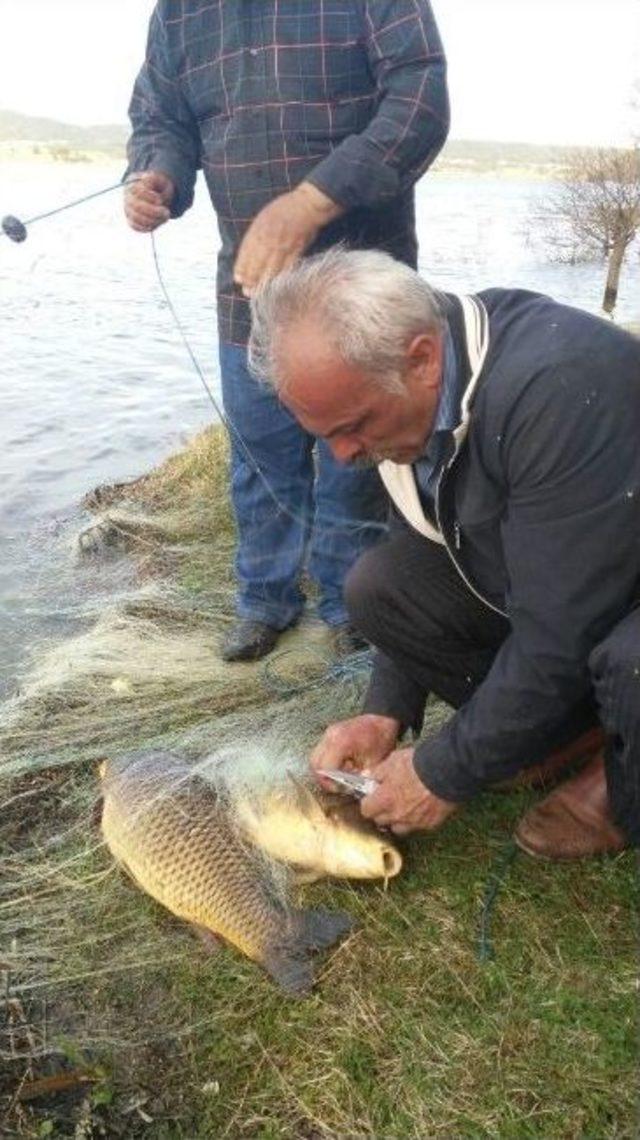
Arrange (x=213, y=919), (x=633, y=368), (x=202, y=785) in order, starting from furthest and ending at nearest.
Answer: (x=202, y=785), (x=213, y=919), (x=633, y=368)

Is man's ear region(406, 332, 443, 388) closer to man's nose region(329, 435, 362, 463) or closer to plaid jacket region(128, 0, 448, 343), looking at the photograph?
man's nose region(329, 435, 362, 463)

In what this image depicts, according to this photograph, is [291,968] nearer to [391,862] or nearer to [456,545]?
[391,862]

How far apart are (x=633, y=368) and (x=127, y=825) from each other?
6.03ft

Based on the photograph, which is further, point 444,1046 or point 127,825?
point 127,825

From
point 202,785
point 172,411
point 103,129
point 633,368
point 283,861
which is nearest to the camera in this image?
point 633,368

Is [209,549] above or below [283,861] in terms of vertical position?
below

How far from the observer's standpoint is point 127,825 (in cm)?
286

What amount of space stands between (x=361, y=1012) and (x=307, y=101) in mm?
3067

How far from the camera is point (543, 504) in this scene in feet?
7.06

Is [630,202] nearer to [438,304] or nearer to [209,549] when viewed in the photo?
[209,549]

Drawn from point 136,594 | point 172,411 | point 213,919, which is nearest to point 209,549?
point 136,594

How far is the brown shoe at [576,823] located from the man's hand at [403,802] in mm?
354

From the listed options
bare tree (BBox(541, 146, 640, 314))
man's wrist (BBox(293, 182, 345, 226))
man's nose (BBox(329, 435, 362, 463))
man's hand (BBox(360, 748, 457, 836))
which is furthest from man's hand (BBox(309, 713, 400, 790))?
bare tree (BBox(541, 146, 640, 314))

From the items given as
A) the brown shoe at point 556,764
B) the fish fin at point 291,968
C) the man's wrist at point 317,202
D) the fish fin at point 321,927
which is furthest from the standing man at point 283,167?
the fish fin at point 291,968
